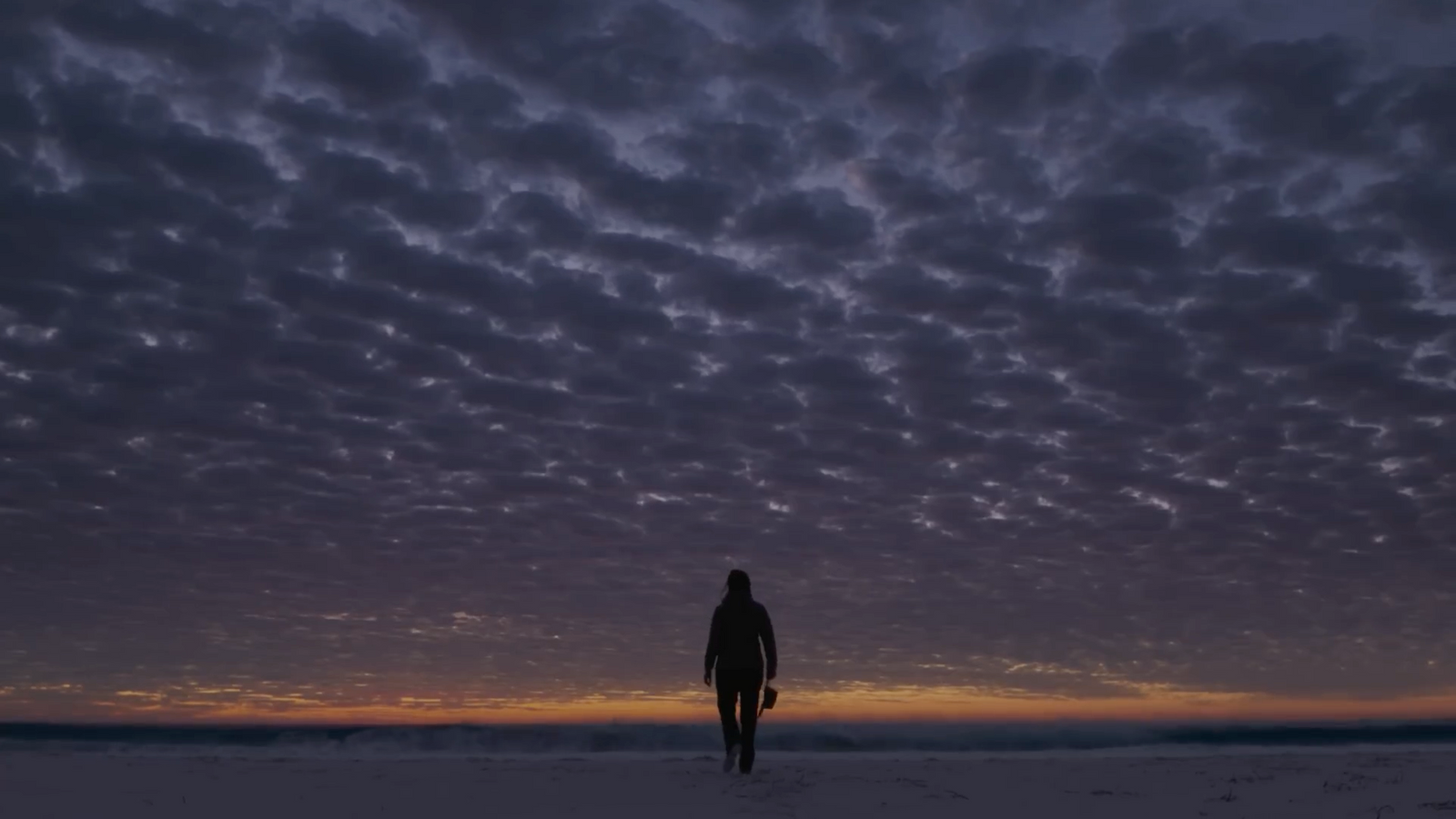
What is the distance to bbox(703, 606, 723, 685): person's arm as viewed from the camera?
12.2m

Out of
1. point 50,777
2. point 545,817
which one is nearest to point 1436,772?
point 545,817

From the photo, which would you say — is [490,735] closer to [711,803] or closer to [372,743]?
[372,743]

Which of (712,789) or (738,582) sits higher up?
(738,582)

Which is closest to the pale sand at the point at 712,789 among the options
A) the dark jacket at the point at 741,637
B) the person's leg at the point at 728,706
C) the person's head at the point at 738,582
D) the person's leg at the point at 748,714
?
the person's leg at the point at 748,714

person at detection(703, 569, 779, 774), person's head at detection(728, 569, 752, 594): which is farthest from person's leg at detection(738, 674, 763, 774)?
person's head at detection(728, 569, 752, 594)

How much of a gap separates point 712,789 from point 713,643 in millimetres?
2218

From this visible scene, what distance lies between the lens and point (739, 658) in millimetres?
12016

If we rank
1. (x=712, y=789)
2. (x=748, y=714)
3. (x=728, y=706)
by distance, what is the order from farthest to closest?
(x=728, y=706)
(x=748, y=714)
(x=712, y=789)

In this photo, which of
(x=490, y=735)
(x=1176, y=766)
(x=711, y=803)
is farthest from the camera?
(x=490, y=735)

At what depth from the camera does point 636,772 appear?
12.0 metres

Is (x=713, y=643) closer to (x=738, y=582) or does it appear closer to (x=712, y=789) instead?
(x=738, y=582)

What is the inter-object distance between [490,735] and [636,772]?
1399 centimetres

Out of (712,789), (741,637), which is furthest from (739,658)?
(712,789)

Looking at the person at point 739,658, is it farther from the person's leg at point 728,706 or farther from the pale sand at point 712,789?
the pale sand at point 712,789
